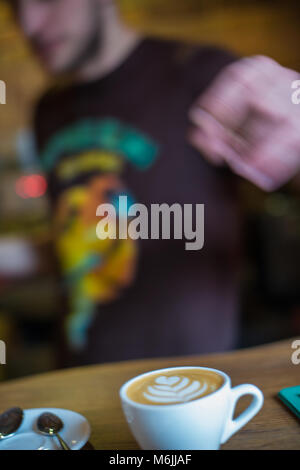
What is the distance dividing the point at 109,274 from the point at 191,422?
554mm

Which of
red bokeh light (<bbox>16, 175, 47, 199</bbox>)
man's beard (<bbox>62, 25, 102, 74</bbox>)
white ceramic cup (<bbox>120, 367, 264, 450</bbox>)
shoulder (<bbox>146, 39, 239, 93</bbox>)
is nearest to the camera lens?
white ceramic cup (<bbox>120, 367, 264, 450</bbox>)

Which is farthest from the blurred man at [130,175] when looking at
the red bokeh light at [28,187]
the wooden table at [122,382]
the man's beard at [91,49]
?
the red bokeh light at [28,187]

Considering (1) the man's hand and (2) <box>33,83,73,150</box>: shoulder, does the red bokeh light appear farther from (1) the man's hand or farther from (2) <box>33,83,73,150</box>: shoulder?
(1) the man's hand

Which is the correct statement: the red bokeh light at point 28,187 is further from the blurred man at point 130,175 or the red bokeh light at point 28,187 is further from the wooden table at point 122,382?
the wooden table at point 122,382

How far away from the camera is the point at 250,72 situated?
342mm

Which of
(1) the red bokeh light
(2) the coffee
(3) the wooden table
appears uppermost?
(1) the red bokeh light

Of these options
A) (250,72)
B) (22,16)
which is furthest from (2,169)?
(250,72)

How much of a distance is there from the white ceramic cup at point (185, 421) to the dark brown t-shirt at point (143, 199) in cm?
30

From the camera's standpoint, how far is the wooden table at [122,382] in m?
0.25

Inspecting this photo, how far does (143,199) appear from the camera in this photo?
0.50 meters

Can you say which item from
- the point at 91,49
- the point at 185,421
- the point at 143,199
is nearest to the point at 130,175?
the point at 143,199

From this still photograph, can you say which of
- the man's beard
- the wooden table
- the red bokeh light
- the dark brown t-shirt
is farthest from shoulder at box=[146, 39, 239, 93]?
the red bokeh light

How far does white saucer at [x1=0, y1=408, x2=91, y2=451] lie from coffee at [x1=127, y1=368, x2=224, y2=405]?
41mm

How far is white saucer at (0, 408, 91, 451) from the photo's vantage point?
248 mm
